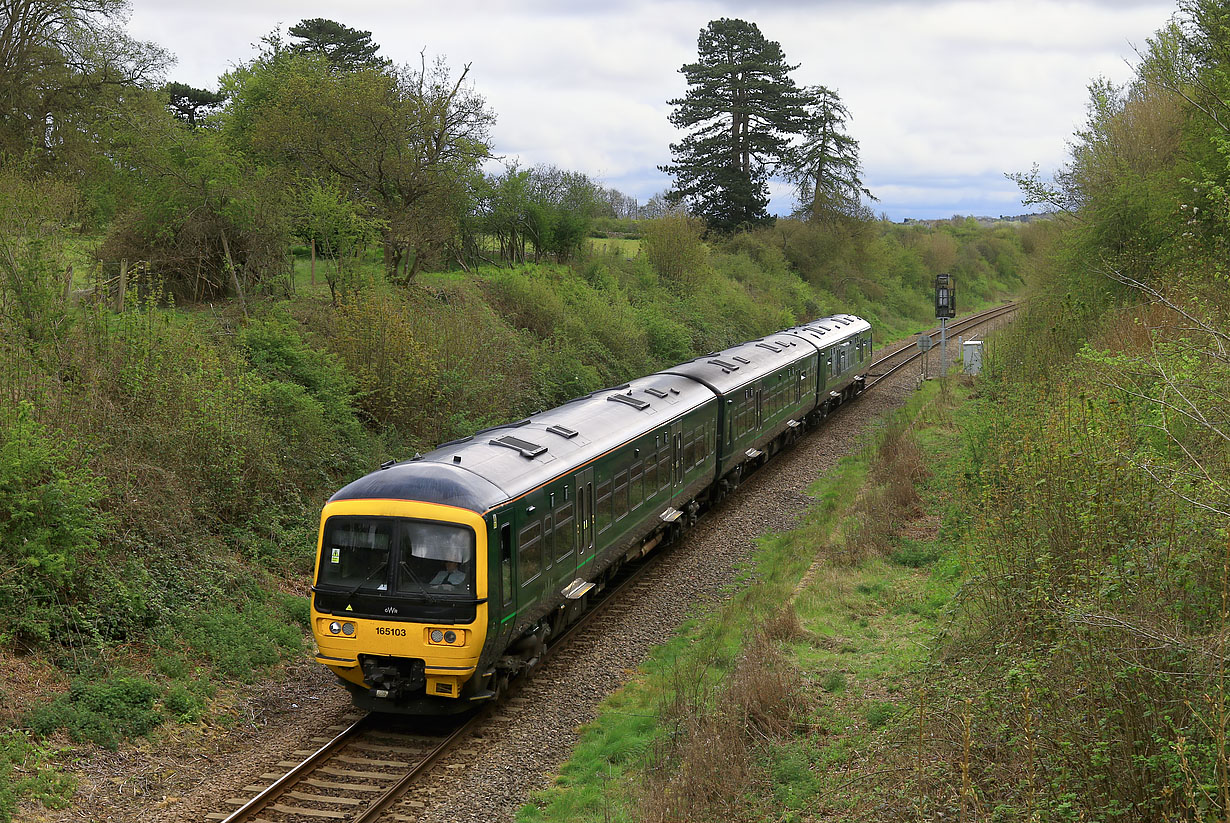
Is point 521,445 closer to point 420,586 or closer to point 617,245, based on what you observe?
point 420,586

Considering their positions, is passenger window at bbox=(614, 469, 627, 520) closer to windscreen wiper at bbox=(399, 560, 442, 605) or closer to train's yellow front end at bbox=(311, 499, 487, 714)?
train's yellow front end at bbox=(311, 499, 487, 714)

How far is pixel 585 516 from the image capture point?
42.3 feet

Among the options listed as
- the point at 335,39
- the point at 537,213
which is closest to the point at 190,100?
the point at 335,39

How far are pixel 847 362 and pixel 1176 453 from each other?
75.2 feet

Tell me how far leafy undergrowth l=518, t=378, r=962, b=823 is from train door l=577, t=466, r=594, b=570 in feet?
5.32

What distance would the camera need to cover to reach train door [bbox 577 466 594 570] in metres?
12.7

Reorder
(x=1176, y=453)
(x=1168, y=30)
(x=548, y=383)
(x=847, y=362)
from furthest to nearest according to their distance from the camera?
1. (x=847, y=362)
2. (x=548, y=383)
3. (x=1168, y=30)
4. (x=1176, y=453)

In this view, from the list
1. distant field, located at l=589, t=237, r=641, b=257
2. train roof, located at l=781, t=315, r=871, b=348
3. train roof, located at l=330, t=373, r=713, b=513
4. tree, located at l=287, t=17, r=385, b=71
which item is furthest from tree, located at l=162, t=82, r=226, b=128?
train roof, located at l=330, t=373, r=713, b=513

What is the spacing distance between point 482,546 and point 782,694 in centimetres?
333

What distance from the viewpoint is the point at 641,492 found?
49.6ft

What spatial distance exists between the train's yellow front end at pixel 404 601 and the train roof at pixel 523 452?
273mm

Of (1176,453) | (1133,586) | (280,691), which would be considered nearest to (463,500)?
(280,691)

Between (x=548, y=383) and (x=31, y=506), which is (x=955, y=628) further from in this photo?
(x=548, y=383)

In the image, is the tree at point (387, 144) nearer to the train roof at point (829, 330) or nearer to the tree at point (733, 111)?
the train roof at point (829, 330)
